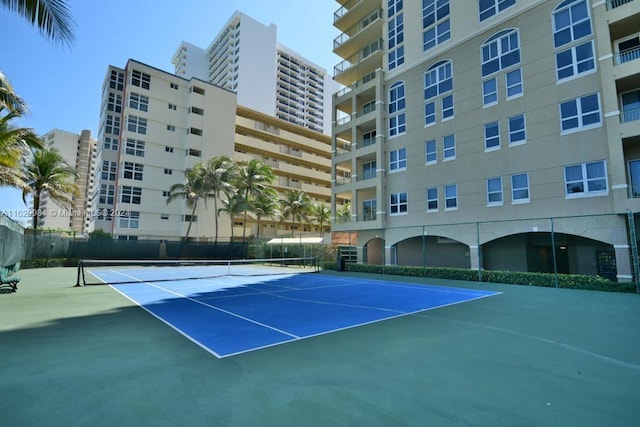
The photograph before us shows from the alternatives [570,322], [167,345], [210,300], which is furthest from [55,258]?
[570,322]

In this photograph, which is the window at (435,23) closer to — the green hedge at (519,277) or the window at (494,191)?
the window at (494,191)

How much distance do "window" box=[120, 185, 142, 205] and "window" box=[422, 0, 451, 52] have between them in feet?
126

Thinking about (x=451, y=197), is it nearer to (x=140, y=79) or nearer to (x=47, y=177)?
(x=47, y=177)

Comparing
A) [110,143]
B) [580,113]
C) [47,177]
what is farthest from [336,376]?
[110,143]

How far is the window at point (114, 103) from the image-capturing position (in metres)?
48.6

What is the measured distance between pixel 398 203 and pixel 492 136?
347 inches

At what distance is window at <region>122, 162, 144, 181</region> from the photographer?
1737 inches

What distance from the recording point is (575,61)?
2014 cm

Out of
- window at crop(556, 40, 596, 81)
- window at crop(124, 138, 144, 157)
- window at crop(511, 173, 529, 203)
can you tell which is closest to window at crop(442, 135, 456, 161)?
window at crop(511, 173, 529, 203)

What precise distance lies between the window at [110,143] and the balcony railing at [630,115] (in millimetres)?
54838

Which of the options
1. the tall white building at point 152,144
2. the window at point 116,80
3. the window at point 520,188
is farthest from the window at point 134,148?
the window at point 520,188

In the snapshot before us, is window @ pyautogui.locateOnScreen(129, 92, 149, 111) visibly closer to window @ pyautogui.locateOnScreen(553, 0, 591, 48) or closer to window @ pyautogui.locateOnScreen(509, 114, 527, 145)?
window @ pyautogui.locateOnScreen(509, 114, 527, 145)

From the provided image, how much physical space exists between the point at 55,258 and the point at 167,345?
3098 cm

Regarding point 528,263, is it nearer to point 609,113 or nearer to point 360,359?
point 609,113
